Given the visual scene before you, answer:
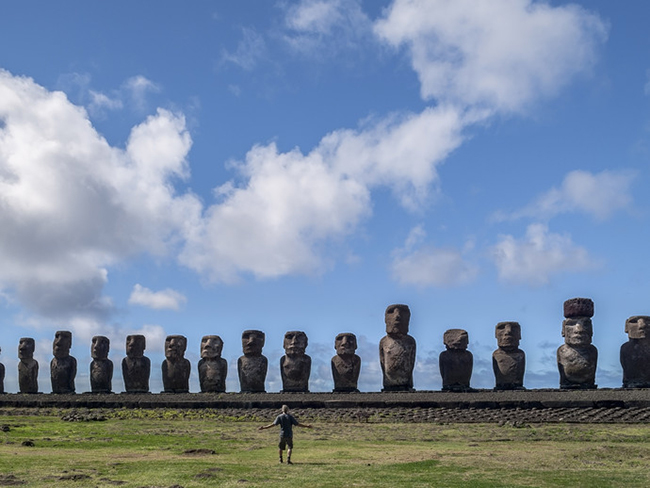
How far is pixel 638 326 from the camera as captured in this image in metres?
26.5

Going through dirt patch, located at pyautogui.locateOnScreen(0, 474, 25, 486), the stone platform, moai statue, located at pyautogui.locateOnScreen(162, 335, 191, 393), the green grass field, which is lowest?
the green grass field

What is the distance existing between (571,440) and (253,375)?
16.8 m

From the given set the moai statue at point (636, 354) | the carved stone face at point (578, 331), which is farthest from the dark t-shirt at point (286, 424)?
the moai statue at point (636, 354)

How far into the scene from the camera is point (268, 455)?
14953 mm

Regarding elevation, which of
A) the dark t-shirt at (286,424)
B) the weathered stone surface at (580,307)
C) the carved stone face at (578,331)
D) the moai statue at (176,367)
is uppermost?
the weathered stone surface at (580,307)

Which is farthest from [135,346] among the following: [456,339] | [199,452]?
[199,452]

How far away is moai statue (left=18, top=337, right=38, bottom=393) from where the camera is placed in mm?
36969

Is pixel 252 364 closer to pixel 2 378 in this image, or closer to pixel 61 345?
pixel 61 345

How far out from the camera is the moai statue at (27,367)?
37.0 meters

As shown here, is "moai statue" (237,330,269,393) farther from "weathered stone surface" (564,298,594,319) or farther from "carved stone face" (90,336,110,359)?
"weathered stone surface" (564,298,594,319)

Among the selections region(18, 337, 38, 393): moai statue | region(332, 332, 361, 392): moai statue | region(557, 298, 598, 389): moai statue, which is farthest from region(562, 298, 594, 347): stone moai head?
region(18, 337, 38, 393): moai statue

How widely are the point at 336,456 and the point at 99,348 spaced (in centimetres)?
2386

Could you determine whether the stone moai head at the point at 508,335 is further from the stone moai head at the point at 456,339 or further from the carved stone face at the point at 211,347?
the carved stone face at the point at 211,347

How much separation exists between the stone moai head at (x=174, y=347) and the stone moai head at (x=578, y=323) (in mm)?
15861
